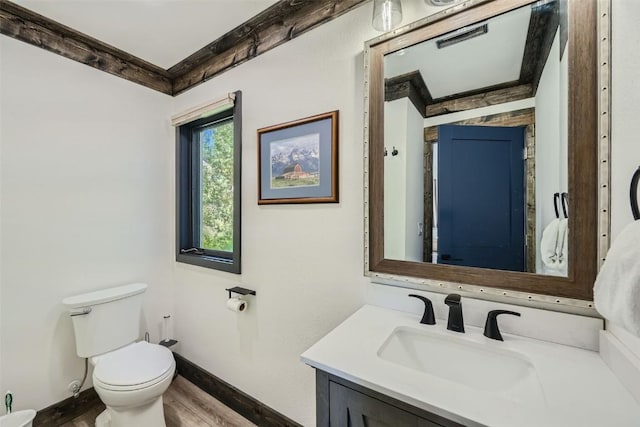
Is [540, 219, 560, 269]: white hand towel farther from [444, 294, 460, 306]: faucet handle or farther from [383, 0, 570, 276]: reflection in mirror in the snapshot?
[444, 294, 460, 306]: faucet handle

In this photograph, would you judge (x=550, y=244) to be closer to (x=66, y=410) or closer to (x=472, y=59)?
(x=472, y=59)

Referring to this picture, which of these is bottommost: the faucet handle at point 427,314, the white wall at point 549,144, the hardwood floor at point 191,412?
the hardwood floor at point 191,412

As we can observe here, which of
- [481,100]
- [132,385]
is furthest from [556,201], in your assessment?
[132,385]

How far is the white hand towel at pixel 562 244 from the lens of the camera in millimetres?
871

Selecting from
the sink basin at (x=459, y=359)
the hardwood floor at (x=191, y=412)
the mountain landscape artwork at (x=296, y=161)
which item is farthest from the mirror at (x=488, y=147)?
the hardwood floor at (x=191, y=412)

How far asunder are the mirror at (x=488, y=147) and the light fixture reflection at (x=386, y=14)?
0.05 meters

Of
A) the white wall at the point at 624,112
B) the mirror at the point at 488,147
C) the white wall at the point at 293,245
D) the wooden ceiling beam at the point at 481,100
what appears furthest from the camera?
the white wall at the point at 293,245

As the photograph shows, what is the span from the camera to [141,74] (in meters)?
2.05

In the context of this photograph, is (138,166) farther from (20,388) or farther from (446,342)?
(446,342)

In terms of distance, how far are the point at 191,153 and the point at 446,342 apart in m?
2.24

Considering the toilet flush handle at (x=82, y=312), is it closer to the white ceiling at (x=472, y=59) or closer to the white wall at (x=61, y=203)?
the white wall at (x=61, y=203)

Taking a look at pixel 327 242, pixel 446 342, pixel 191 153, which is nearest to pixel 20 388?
pixel 191 153

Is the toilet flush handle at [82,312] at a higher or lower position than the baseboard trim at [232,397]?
higher

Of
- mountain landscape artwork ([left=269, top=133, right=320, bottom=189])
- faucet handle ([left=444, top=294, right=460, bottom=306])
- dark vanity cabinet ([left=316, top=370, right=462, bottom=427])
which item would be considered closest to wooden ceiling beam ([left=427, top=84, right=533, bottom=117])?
mountain landscape artwork ([left=269, top=133, right=320, bottom=189])
